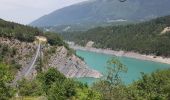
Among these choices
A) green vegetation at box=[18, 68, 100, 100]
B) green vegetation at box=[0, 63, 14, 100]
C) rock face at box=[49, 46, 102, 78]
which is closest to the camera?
green vegetation at box=[0, 63, 14, 100]

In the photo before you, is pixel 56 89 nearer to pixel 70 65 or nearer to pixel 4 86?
pixel 4 86

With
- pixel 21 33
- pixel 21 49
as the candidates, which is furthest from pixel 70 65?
pixel 21 49

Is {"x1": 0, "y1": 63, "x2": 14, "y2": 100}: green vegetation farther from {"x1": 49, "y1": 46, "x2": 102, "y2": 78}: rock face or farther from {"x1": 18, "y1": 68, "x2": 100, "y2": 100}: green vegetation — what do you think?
{"x1": 49, "y1": 46, "x2": 102, "y2": 78}: rock face

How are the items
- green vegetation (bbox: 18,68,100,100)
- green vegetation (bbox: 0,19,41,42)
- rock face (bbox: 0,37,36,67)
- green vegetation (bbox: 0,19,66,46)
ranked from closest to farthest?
green vegetation (bbox: 18,68,100,100) < rock face (bbox: 0,37,36,67) < green vegetation (bbox: 0,19,41,42) < green vegetation (bbox: 0,19,66,46)

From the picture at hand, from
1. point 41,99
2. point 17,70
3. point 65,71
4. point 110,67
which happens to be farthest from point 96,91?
point 65,71

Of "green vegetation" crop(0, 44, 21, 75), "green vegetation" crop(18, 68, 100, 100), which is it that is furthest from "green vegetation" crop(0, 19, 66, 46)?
"green vegetation" crop(18, 68, 100, 100)

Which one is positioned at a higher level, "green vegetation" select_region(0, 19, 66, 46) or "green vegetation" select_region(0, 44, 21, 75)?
"green vegetation" select_region(0, 19, 66, 46)

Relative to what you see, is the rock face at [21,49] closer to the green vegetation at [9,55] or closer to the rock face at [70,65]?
the green vegetation at [9,55]

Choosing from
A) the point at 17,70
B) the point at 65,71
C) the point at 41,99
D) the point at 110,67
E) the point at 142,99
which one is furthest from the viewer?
the point at 65,71

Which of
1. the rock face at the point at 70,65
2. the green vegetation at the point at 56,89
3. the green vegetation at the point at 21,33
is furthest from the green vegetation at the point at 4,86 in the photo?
the rock face at the point at 70,65

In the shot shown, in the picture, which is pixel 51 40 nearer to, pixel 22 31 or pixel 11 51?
pixel 22 31
